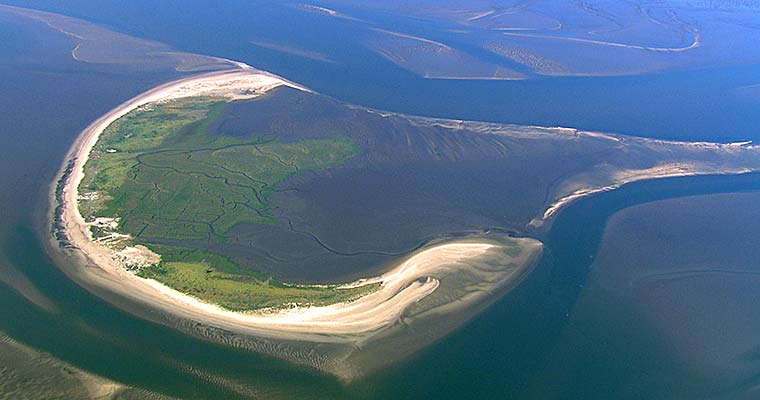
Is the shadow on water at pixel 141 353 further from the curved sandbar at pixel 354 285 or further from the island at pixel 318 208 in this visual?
the curved sandbar at pixel 354 285

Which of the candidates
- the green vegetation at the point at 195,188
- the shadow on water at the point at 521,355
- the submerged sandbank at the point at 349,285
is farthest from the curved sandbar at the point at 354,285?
the shadow on water at the point at 521,355

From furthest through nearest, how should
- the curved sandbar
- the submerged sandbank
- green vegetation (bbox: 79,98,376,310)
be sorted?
green vegetation (bbox: 79,98,376,310) → the curved sandbar → the submerged sandbank

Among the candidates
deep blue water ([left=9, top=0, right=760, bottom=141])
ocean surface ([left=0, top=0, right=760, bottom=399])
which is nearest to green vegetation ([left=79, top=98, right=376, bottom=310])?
ocean surface ([left=0, top=0, right=760, bottom=399])

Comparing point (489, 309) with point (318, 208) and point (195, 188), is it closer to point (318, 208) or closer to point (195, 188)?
point (318, 208)

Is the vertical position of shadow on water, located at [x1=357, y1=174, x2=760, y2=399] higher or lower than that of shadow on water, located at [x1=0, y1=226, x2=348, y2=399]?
higher

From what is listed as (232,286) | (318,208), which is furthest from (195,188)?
(232,286)

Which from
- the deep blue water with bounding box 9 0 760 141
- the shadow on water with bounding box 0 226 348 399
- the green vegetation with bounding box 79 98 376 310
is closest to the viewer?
the shadow on water with bounding box 0 226 348 399

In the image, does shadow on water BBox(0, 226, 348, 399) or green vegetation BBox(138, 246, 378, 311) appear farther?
green vegetation BBox(138, 246, 378, 311)

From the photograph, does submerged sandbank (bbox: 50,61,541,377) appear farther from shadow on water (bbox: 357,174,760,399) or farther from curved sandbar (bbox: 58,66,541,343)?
shadow on water (bbox: 357,174,760,399)
